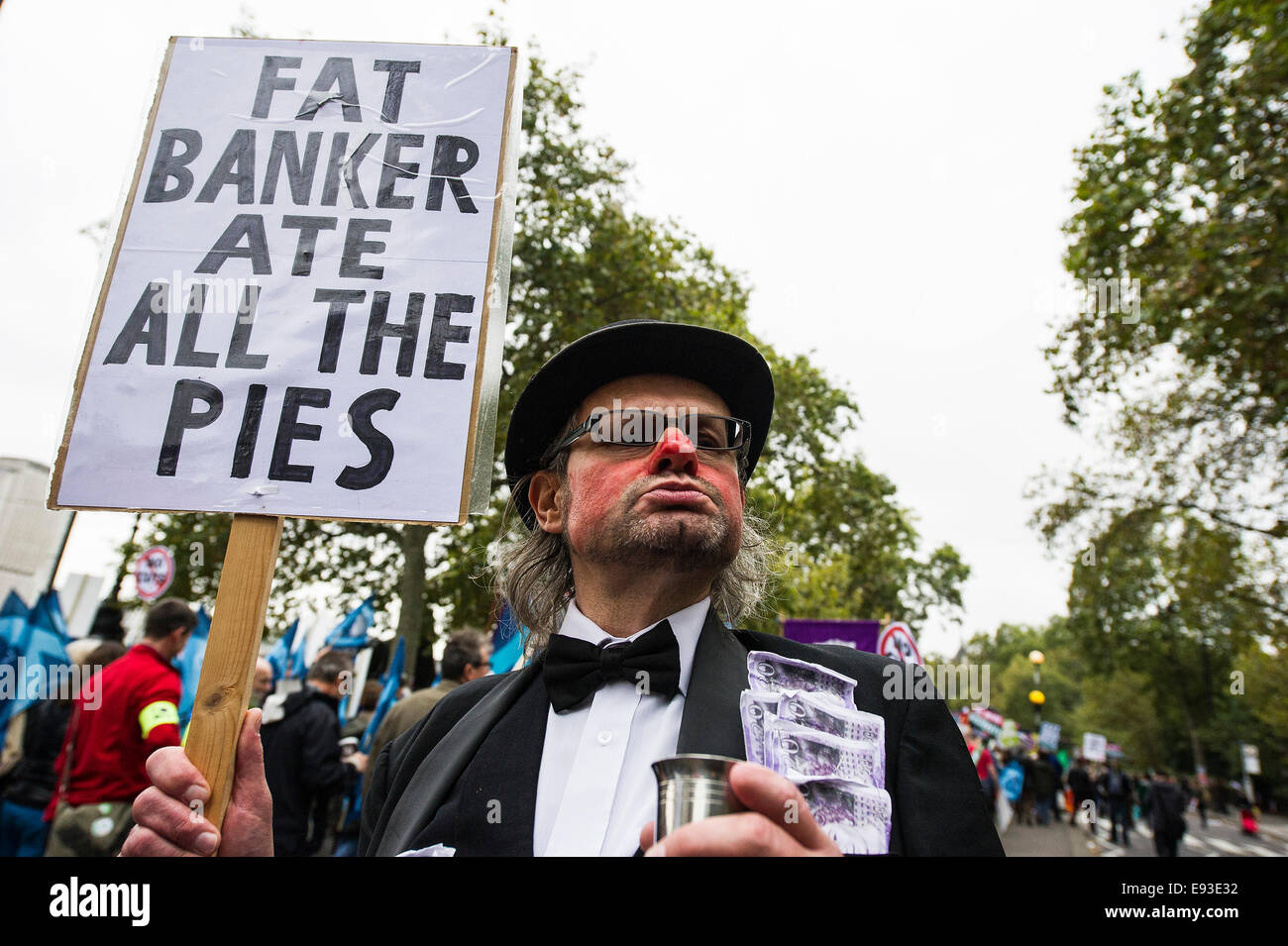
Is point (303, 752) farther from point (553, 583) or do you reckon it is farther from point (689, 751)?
point (689, 751)

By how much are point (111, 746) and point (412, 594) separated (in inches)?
362

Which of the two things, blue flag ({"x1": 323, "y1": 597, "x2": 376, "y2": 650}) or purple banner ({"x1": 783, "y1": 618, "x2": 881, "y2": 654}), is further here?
blue flag ({"x1": 323, "y1": 597, "x2": 376, "y2": 650})

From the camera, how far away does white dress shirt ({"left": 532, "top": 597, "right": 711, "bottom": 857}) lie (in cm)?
152

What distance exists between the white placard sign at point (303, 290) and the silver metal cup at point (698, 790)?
40.2 inches

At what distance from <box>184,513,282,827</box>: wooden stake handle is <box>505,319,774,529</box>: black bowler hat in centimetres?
76

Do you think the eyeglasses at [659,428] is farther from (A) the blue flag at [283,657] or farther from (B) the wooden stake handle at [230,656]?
(A) the blue flag at [283,657]

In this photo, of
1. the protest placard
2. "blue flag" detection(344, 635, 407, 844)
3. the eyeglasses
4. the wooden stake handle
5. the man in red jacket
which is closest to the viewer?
the wooden stake handle

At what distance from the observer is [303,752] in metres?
5.35

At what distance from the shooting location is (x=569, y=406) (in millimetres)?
2346

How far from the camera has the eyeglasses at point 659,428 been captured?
79.8 inches

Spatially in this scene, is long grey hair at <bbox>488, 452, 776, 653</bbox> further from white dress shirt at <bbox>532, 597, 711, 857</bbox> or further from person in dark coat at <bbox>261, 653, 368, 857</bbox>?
person in dark coat at <bbox>261, 653, 368, 857</bbox>

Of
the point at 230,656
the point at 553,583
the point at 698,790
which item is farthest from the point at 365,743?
the point at 698,790

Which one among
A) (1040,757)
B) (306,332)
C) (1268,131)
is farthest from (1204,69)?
(1040,757)

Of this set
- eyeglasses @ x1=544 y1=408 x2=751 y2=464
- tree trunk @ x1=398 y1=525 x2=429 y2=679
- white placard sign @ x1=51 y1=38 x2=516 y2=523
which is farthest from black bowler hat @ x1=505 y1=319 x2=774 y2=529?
tree trunk @ x1=398 y1=525 x2=429 y2=679
